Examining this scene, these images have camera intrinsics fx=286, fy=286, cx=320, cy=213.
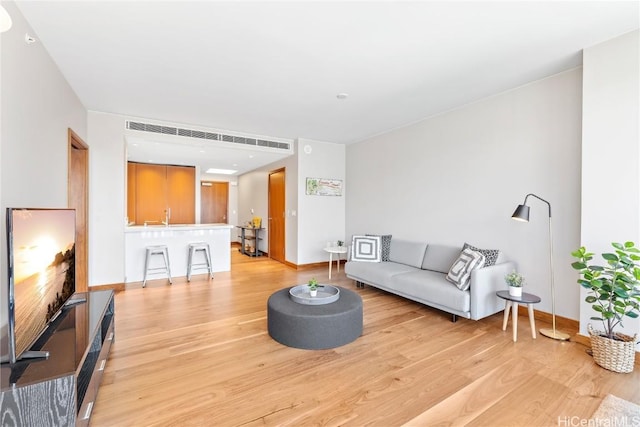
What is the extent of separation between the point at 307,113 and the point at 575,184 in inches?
130

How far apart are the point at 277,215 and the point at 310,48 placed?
14.9 feet

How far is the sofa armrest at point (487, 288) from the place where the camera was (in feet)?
9.74

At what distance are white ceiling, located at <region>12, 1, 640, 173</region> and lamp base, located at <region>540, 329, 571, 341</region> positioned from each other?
2663mm

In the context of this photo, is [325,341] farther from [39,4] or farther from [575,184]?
[39,4]

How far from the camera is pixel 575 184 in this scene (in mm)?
2885

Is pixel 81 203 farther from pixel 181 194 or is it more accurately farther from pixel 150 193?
pixel 181 194

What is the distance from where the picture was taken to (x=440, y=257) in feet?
12.9

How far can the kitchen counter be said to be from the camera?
4.71 metres

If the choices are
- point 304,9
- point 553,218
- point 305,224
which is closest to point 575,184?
point 553,218

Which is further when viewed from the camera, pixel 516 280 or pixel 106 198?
pixel 106 198

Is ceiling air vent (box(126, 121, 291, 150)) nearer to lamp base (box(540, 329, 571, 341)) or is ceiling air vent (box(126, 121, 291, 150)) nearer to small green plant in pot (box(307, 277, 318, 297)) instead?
small green plant in pot (box(307, 277, 318, 297))

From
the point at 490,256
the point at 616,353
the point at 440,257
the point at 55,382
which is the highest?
the point at 490,256
